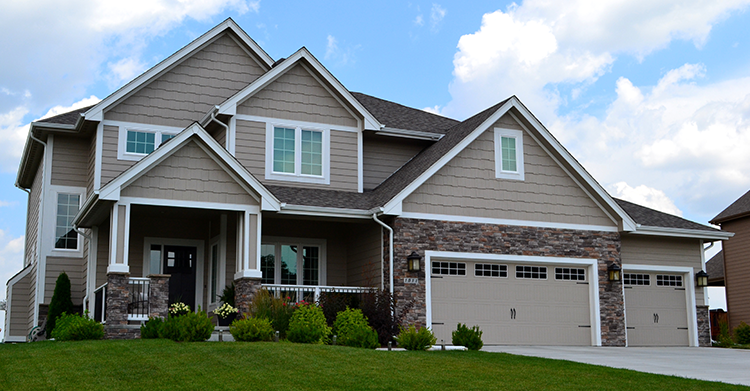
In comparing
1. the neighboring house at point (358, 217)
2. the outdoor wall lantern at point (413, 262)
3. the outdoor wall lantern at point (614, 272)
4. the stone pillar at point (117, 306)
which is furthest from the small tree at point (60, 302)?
the outdoor wall lantern at point (614, 272)

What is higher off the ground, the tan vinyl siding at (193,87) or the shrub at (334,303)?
the tan vinyl siding at (193,87)

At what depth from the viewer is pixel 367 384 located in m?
9.91

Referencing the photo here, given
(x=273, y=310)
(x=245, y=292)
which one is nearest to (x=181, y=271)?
(x=245, y=292)

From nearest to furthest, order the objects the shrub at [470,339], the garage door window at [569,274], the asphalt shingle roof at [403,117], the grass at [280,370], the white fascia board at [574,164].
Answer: the grass at [280,370], the shrub at [470,339], the white fascia board at [574,164], the garage door window at [569,274], the asphalt shingle roof at [403,117]

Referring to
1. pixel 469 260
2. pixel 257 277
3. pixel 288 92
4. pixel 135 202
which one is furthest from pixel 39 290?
pixel 469 260

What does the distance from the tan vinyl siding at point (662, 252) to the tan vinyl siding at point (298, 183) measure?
25.8ft

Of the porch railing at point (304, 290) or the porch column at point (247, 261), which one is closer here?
the porch column at point (247, 261)

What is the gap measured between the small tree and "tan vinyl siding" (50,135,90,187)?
2.78 metres

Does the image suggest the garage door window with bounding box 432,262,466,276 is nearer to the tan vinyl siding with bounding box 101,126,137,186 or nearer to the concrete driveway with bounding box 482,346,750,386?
the concrete driveway with bounding box 482,346,750,386

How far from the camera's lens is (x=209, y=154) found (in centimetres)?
1623

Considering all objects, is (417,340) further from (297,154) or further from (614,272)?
(614,272)

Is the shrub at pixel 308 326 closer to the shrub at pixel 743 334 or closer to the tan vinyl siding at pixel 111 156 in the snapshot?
the tan vinyl siding at pixel 111 156

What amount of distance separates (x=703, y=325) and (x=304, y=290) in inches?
462

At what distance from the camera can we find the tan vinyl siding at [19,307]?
2088 cm
